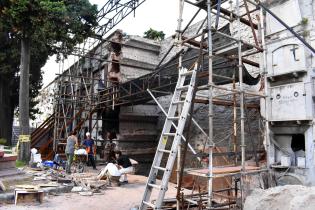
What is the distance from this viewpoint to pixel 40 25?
517 inches

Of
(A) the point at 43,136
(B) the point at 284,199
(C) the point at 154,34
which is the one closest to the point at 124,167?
(B) the point at 284,199

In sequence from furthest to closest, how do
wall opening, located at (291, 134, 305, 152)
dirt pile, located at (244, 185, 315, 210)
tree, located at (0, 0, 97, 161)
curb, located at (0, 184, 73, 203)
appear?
tree, located at (0, 0, 97, 161) < curb, located at (0, 184, 73, 203) < wall opening, located at (291, 134, 305, 152) < dirt pile, located at (244, 185, 315, 210)

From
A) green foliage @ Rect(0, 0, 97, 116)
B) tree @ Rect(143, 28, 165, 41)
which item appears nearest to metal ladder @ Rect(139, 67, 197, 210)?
green foliage @ Rect(0, 0, 97, 116)

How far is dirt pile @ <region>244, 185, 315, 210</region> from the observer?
13.5 feet

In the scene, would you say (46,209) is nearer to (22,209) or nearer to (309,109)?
(22,209)

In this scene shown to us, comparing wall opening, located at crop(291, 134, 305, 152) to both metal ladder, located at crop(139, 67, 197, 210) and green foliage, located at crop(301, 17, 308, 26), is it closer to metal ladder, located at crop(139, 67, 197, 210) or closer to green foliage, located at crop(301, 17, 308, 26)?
green foliage, located at crop(301, 17, 308, 26)

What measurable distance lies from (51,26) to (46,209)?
29.7ft

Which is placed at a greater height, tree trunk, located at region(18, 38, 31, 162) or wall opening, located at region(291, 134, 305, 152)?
tree trunk, located at region(18, 38, 31, 162)

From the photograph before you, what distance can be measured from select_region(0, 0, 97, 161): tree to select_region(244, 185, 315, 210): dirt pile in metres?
11.1

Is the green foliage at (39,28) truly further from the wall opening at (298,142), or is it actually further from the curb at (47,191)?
the wall opening at (298,142)

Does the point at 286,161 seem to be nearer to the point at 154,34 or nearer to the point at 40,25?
the point at 40,25

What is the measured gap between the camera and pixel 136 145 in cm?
1741

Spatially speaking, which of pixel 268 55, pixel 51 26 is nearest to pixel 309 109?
pixel 268 55

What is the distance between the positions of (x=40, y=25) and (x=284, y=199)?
12.1 metres
